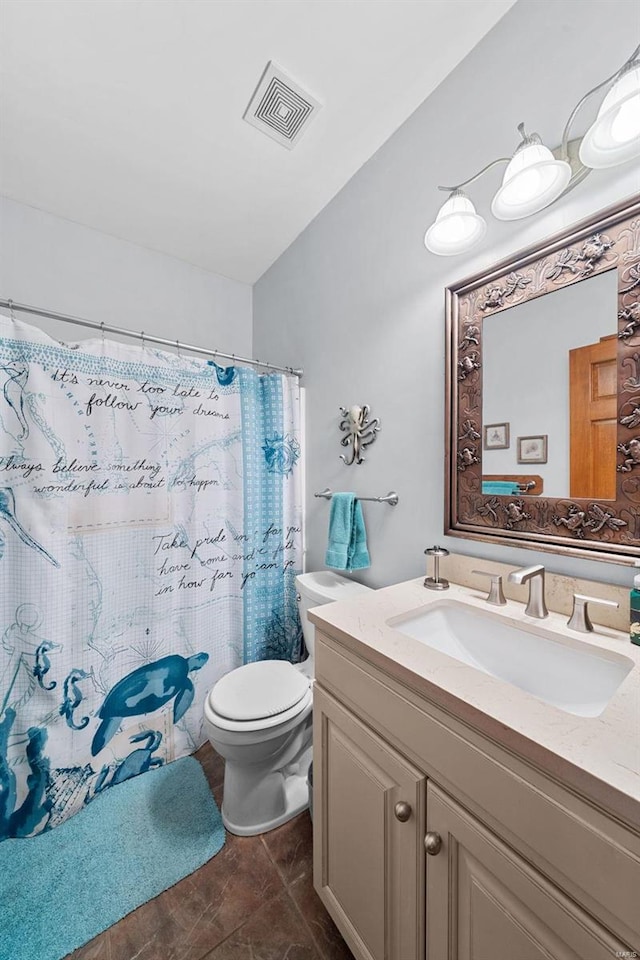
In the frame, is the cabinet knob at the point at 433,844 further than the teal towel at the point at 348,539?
No

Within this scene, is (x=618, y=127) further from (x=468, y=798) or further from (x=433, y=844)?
(x=433, y=844)

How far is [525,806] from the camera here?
0.48 m

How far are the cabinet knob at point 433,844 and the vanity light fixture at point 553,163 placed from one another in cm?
133

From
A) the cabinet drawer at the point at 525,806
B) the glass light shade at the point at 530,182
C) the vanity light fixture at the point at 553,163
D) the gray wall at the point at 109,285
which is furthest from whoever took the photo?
the gray wall at the point at 109,285

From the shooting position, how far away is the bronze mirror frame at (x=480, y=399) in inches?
31.4

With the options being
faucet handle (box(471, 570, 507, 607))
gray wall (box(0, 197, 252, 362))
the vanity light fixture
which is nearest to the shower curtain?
gray wall (box(0, 197, 252, 362))

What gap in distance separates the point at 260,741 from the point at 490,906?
0.78m

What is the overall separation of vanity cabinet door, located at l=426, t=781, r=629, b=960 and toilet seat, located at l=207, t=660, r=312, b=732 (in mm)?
649

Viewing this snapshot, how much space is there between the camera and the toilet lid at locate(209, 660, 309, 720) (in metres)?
1.18

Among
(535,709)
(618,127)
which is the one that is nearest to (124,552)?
(535,709)

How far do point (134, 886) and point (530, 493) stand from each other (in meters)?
1.61

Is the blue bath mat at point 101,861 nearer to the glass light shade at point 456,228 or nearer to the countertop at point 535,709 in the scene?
the countertop at point 535,709

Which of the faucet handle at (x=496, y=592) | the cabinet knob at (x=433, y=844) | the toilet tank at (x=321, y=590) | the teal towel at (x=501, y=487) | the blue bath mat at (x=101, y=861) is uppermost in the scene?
the teal towel at (x=501, y=487)

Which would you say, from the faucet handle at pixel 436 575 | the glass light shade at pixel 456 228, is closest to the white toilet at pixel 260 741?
the faucet handle at pixel 436 575
